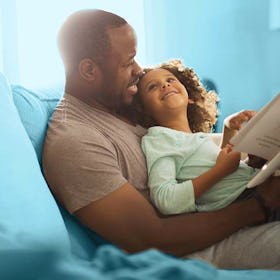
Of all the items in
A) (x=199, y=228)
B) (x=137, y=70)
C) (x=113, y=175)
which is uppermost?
(x=137, y=70)

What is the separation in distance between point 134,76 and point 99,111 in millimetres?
121

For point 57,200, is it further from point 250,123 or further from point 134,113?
point 250,123

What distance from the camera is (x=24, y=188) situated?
34.8 inches

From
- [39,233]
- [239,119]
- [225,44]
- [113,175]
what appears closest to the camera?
[39,233]

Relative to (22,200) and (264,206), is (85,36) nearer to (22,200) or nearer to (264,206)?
(22,200)

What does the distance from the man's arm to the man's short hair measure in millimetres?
290

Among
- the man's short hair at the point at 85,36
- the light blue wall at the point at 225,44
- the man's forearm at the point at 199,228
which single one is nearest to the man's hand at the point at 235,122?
the man's forearm at the point at 199,228

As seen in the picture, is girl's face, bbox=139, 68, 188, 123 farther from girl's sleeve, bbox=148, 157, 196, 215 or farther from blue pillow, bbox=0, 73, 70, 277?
blue pillow, bbox=0, 73, 70, 277

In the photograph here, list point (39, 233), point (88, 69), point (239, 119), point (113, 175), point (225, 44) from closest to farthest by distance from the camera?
point (39, 233) → point (113, 175) → point (88, 69) → point (239, 119) → point (225, 44)

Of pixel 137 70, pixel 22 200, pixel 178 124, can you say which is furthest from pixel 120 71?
pixel 22 200

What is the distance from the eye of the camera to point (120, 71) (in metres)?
1.14

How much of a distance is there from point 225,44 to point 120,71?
0.86 meters

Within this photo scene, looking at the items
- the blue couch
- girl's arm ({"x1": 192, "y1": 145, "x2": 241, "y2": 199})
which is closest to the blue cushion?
the blue couch

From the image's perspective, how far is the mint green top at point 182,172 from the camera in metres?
1.03
